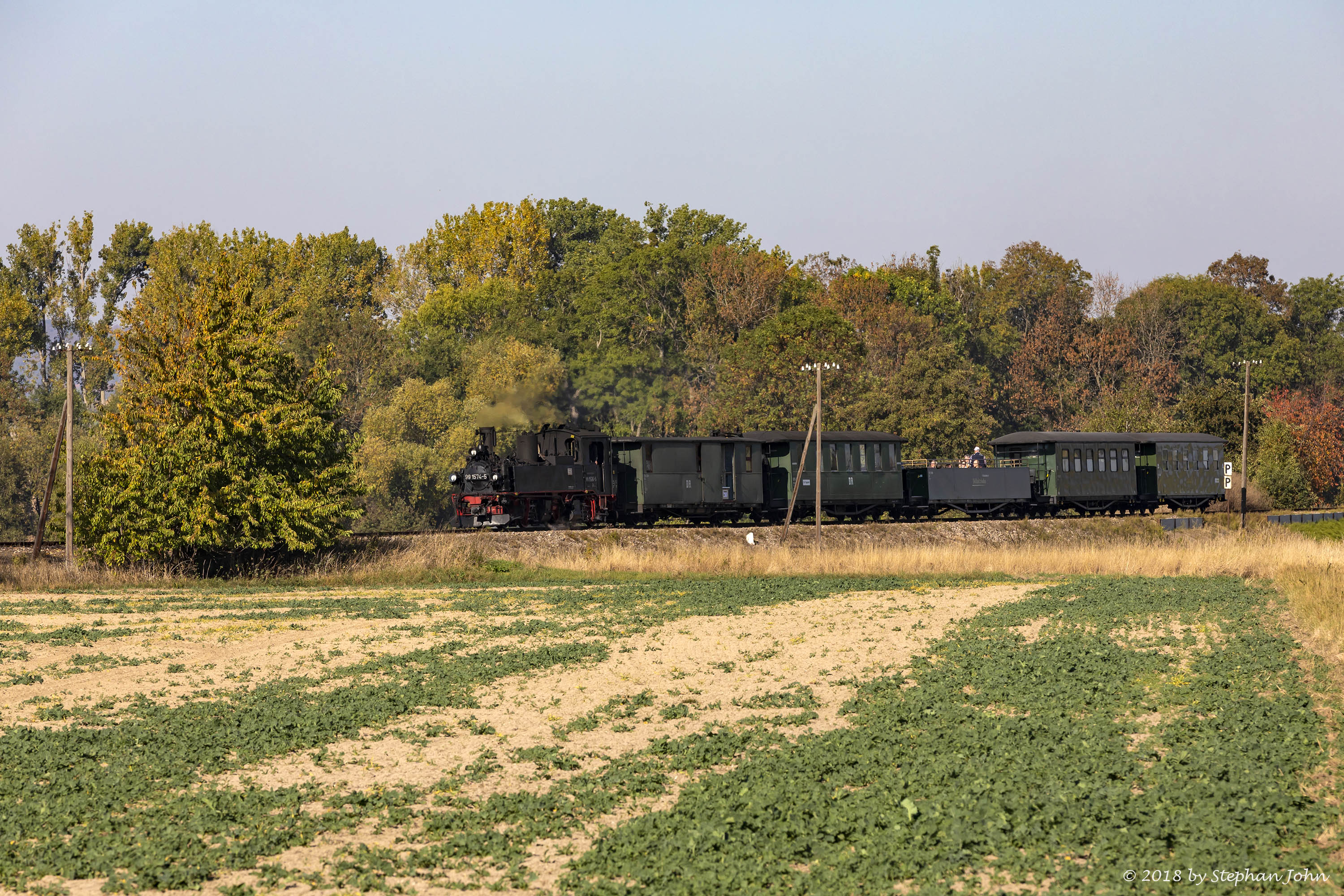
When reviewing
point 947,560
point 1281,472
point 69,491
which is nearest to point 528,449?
point 69,491

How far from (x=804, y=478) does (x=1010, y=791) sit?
1391 inches

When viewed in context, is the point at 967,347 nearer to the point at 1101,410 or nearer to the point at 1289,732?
the point at 1101,410

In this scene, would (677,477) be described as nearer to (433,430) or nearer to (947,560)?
(947,560)

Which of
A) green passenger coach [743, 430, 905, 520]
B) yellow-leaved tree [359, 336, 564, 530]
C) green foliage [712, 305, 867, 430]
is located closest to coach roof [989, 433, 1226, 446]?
green passenger coach [743, 430, 905, 520]

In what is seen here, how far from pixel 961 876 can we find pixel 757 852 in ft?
4.73

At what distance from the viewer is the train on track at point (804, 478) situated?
39.6 m

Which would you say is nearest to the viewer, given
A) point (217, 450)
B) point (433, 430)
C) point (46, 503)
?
point (217, 450)

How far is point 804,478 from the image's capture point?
45.3 m

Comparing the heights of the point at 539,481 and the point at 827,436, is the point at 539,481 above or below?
below

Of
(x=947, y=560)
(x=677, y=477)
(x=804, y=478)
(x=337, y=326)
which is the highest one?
(x=337, y=326)

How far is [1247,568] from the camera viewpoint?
102ft

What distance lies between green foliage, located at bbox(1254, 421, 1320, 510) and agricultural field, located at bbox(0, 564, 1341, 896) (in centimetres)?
4594

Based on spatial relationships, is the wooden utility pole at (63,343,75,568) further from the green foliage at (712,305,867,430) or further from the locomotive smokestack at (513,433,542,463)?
the green foliage at (712,305,867,430)

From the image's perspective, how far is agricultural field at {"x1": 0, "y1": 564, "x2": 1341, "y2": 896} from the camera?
8680mm
